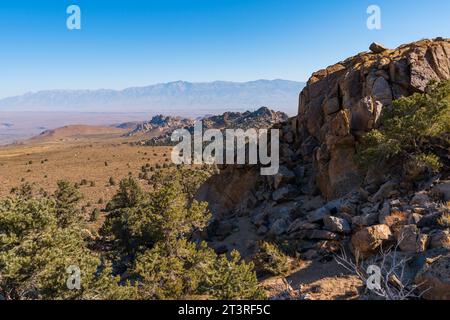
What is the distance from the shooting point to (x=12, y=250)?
499 inches

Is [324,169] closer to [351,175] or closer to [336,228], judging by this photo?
[351,175]

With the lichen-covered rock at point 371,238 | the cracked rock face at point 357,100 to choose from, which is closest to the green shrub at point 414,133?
the cracked rock face at point 357,100

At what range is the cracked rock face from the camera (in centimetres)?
2069

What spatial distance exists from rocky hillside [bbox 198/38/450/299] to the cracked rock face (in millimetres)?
62

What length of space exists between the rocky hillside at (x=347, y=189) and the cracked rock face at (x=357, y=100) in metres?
0.06

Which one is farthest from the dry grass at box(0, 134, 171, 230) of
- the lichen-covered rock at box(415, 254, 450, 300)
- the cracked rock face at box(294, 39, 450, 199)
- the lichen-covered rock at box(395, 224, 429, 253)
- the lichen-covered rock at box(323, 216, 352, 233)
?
the lichen-covered rock at box(415, 254, 450, 300)

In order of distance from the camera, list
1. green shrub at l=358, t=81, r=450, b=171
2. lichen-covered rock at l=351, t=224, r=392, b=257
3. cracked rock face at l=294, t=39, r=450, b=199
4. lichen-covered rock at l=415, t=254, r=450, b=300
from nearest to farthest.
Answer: lichen-covered rock at l=415, t=254, r=450, b=300 < lichen-covered rock at l=351, t=224, r=392, b=257 < green shrub at l=358, t=81, r=450, b=171 < cracked rock face at l=294, t=39, r=450, b=199

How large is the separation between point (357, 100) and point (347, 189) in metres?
6.42

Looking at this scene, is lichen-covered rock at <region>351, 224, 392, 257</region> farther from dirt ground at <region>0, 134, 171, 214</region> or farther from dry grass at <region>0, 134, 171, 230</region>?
dirt ground at <region>0, 134, 171, 214</region>

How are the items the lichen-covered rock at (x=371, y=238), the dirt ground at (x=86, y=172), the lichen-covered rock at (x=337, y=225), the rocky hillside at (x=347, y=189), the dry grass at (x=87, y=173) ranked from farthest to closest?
1. the dirt ground at (x=86, y=172)
2. the dry grass at (x=87, y=173)
3. the lichen-covered rock at (x=337, y=225)
4. the lichen-covered rock at (x=371, y=238)
5. the rocky hillside at (x=347, y=189)

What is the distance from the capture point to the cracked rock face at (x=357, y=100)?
2069 cm
